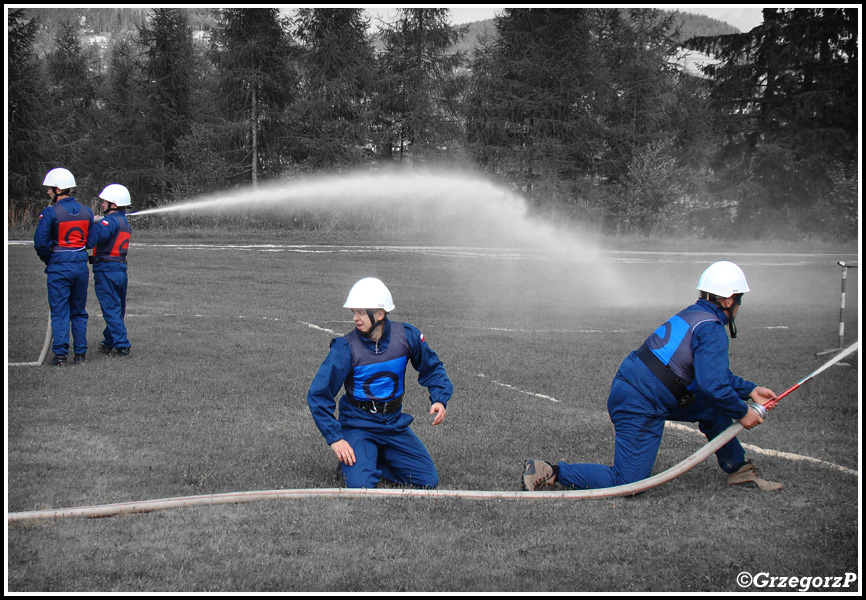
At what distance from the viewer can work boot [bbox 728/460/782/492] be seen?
5.89 m

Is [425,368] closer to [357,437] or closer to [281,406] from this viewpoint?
[357,437]

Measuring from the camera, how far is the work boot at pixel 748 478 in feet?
19.3

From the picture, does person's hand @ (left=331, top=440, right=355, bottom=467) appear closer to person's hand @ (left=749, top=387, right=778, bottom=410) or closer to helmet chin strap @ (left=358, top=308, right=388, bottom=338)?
helmet chin strap @ (left=358, top=308, right=388, bottom=338)

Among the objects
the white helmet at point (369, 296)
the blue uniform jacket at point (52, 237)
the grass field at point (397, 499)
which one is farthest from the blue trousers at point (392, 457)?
→ the blue uniform jacket at point (52, 237)

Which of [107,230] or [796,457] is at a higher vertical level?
[107,230]

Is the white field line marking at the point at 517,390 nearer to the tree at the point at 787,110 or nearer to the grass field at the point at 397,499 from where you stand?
the grass field at the point at 397,499

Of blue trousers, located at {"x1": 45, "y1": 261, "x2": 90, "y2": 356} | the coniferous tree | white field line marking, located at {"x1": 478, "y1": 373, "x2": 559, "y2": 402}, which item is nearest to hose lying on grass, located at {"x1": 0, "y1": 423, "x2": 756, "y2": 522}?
white field line marking, located at {"x1": 478, "y1": 373, "x2": 559, "y2": 402}

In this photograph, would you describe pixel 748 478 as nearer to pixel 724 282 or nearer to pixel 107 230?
pixel 724 282

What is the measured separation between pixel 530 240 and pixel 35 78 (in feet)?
76.5

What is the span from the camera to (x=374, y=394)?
5.92m

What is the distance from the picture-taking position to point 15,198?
35062 millimetres

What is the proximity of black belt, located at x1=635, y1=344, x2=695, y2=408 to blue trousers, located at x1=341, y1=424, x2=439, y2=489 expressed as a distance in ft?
6.09

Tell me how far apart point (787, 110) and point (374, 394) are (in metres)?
39.7

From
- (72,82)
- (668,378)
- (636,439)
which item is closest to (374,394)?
(636,439)
